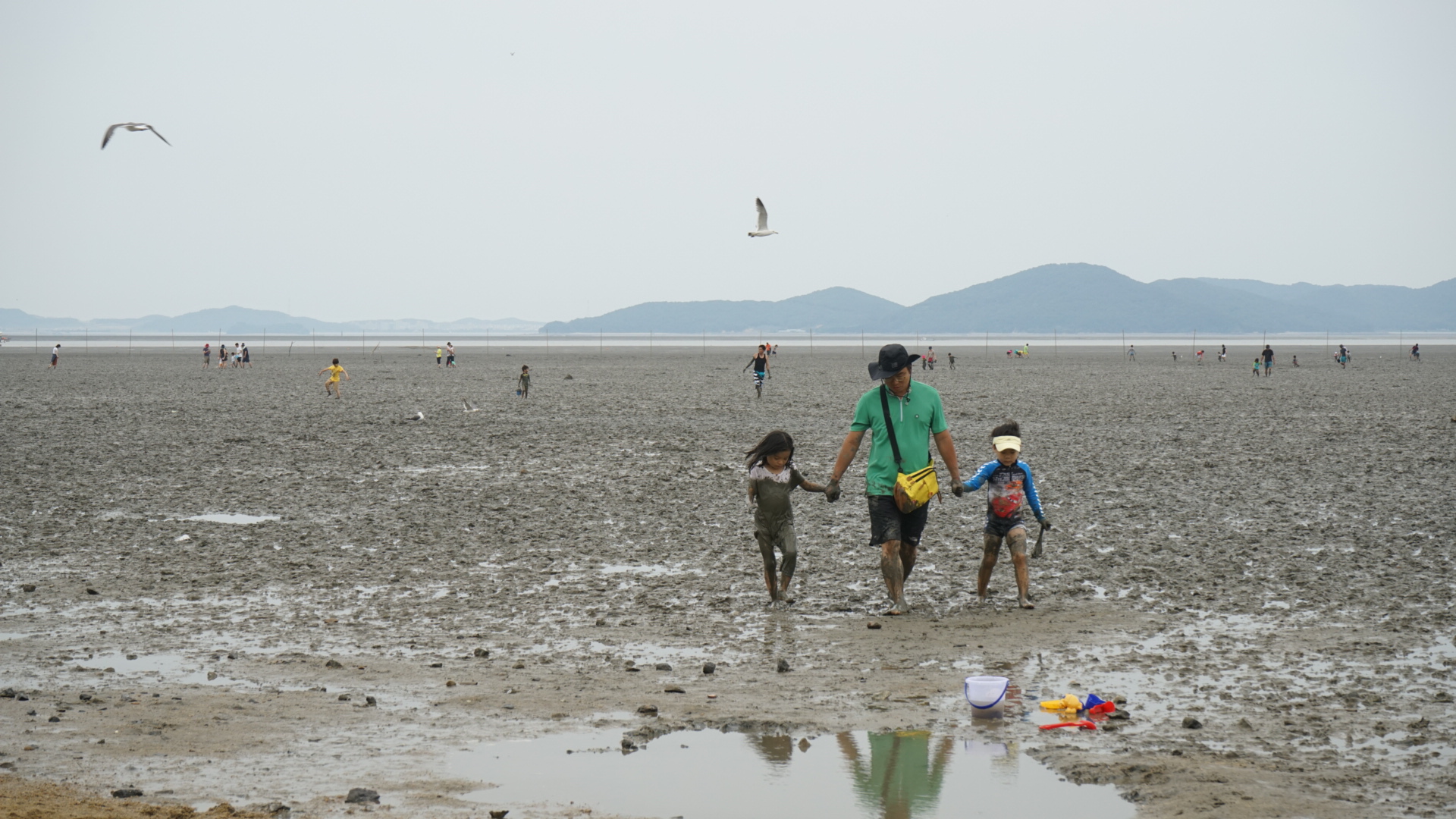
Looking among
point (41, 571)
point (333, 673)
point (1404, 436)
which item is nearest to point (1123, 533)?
point (333, 673)

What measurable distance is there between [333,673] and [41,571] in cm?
445

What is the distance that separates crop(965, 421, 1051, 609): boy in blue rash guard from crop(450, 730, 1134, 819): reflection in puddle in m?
3.07

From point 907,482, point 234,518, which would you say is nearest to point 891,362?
point 907,482

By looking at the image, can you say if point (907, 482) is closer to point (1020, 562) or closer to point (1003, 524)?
point (1003, 524)

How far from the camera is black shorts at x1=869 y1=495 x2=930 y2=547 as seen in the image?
8.40 m

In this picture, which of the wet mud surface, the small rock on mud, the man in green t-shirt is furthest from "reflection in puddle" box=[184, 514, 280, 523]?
the small rock on mud

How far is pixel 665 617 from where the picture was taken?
8.55 meters

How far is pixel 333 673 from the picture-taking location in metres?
7.06

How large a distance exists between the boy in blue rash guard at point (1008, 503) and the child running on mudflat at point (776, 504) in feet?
4.05

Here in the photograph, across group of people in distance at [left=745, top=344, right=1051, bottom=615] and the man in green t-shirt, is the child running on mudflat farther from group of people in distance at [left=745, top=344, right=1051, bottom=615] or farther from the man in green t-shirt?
the man in green t-shirt

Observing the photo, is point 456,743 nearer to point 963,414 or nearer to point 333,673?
point 333,673

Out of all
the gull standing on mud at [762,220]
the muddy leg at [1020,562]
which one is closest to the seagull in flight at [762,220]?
the gull standing on mud at [762,220]

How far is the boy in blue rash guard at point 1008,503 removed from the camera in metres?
8.68

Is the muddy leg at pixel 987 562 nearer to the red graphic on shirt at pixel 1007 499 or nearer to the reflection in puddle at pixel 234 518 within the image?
the red graphic on shirt at pixel 1007 499
